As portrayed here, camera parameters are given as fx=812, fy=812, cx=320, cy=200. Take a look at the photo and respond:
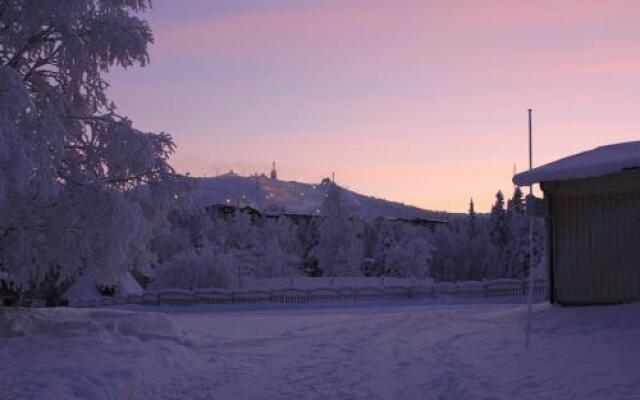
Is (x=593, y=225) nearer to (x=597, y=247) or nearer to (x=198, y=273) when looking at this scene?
(x=597, y=247)

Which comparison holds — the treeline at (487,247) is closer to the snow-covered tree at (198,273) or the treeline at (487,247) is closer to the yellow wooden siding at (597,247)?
the snow-covered tree at (198,273)

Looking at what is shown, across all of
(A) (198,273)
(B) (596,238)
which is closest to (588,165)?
(B) (596,238)

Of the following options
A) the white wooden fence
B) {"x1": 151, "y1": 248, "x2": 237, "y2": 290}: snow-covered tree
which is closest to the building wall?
the white wooden fence

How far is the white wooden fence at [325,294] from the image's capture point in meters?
32.2

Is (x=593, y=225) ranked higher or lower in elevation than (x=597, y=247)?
higher

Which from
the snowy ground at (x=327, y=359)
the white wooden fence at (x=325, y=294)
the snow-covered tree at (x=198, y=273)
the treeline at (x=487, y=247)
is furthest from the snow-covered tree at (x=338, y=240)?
the snowy ground at (x=327, y=359)

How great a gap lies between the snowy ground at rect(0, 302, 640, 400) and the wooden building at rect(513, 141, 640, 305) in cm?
80

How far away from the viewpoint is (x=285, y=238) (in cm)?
8306

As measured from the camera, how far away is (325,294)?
32.5 m

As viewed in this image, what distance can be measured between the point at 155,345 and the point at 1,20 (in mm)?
6256

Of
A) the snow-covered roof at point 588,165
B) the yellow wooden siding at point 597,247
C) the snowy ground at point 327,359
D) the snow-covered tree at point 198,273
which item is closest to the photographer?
the snowy ground at point 327,359

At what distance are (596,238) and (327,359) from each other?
6.49m

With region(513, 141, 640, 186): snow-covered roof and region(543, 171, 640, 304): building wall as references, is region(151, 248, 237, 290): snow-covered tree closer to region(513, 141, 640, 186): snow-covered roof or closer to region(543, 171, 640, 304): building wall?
region(513, 141, 640, 186): snow-covered roof

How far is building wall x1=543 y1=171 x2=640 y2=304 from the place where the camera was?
1595 centimetres
